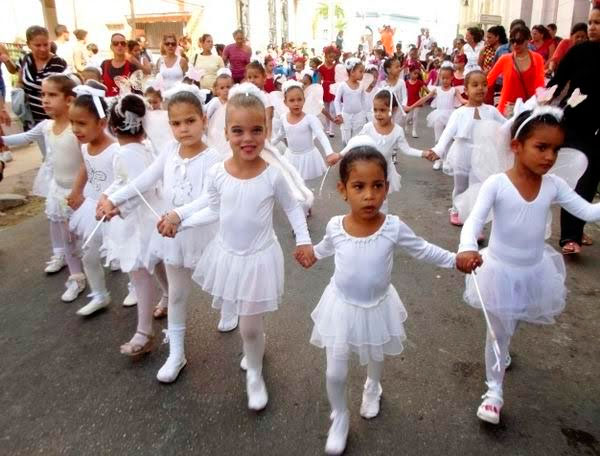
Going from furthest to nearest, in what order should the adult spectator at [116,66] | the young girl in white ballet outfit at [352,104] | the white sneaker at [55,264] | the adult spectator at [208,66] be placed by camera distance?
the adult spectator at [208,66]
the young girl in white ballet outfit at [352,104]
the adult spectator at [116,66]
the white sneaker at [55,264]

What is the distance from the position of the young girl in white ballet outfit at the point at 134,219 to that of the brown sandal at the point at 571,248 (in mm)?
4044

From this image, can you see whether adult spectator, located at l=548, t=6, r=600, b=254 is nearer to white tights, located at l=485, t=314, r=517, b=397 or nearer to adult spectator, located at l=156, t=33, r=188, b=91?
white tights, located at l=485, t=314, r=517, b=397

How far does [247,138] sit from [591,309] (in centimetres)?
319

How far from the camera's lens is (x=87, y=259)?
3791mm

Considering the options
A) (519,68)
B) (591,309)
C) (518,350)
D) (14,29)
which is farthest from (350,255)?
(14,29)

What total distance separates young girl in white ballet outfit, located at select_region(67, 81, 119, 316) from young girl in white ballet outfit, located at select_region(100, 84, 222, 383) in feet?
1.53

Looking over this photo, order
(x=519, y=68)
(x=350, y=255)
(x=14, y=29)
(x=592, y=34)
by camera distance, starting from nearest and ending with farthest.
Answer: (x=350, y=255)
(x=592, y=34)
(x=519, y=68)
(x=14, y=29)

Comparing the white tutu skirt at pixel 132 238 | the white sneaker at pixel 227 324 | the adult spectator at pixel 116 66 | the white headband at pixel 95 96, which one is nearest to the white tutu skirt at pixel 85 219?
the white tutu skirt at pixel 132 238

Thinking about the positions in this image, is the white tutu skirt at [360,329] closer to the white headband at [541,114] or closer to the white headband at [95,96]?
the white headband at [541,114]

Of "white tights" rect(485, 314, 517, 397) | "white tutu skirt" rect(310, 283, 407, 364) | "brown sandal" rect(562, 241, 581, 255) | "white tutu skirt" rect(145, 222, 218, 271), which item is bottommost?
"brown sandal" rect(562, 241, 581, 255)

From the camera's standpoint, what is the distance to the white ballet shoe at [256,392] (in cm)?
285

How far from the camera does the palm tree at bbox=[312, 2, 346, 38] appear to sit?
64562 mm

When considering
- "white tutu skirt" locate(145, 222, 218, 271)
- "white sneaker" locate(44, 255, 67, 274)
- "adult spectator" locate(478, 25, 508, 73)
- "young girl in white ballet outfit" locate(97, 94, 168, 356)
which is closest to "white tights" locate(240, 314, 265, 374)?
"white tutu skirt" locate(145, 222, 218, 271)

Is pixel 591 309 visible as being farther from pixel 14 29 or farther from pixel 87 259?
pixel 14 29
